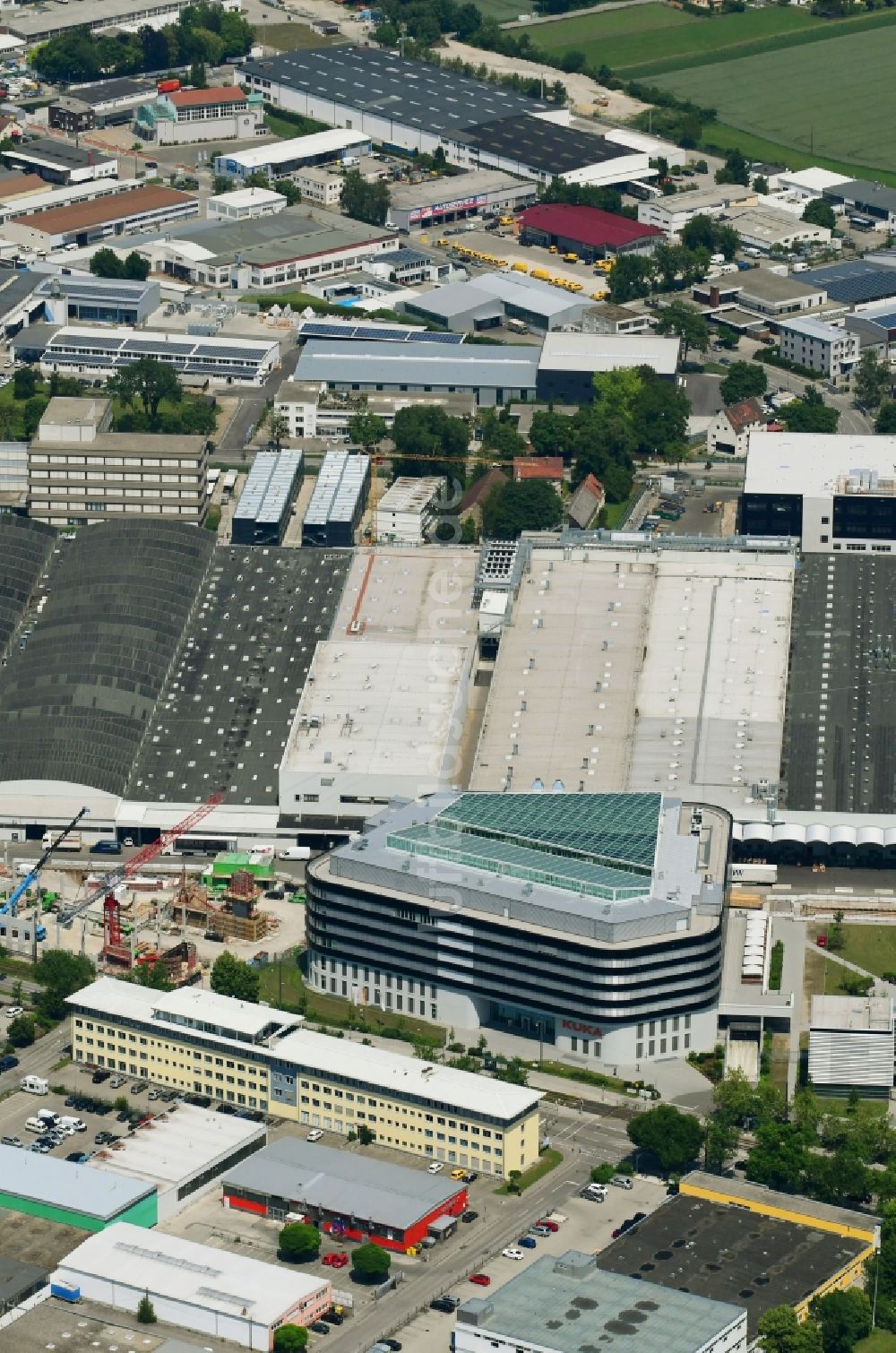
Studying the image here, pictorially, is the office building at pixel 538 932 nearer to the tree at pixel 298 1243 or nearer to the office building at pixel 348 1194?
the office building at pixel 348 1194

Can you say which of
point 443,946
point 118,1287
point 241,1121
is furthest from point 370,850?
point 118,1287

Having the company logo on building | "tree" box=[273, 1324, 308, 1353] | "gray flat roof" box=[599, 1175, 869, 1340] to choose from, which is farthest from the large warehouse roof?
the company logo on building

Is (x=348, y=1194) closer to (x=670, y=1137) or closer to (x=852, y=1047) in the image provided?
(x=670, y=1137)

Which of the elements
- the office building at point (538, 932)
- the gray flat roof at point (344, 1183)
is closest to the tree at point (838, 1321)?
the gray flat roof at point (344, 1183)

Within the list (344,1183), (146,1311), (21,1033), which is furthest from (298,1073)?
(146,1311)

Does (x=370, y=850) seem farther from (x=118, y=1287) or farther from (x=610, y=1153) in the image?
(x=118, y=1287)

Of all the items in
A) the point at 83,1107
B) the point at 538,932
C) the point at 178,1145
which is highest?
the point at 538,932

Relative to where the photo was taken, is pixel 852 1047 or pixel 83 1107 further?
pixel 852 1047
